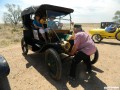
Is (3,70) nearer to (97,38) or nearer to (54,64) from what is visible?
(54,64)

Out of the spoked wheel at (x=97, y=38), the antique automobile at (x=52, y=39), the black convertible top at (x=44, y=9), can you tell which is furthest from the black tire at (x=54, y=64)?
the spoked wheel at (x=97, y=38)

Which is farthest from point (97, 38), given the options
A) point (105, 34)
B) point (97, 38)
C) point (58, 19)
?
point (58, 19)

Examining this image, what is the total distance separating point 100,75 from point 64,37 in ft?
6.33

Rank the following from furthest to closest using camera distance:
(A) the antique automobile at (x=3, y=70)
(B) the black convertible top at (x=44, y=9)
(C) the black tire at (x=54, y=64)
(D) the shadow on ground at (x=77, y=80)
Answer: (B) the black convertible top at (x=44, y=9), (D) the shadow on ground at (x=77, y=80), (C) the black tire at (x=54, y=64), (A) the antique automobile at (x=3, y=70)

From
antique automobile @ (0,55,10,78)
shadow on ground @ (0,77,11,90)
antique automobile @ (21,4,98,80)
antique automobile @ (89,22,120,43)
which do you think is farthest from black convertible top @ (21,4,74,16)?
antique automobile @ (89,22,120,43)

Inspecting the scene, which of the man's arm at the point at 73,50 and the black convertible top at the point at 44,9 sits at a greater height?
the black convertible top at the point at 44,9

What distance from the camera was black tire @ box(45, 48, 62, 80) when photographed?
569 cm

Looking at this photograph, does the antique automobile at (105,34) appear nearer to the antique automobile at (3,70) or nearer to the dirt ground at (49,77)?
the dirt ground at (49,77)

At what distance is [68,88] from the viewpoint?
5656mm

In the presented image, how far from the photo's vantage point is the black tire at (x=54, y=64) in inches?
224

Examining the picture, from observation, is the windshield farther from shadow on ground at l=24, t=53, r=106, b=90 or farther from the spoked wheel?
the spoked wheel

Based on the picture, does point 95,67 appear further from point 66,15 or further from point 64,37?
point 66,15

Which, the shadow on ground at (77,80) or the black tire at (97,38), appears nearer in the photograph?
the shadow on ground at (77,80)

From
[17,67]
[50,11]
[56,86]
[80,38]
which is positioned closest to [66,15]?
[50,11]
